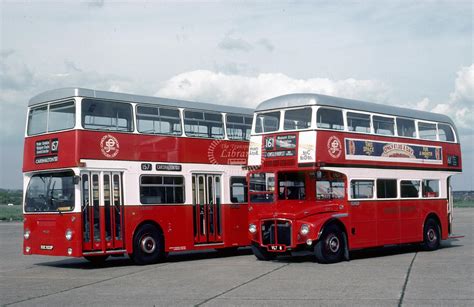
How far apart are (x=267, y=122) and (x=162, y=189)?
3297mm

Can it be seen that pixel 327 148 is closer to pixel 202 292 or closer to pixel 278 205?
pixel 278 205

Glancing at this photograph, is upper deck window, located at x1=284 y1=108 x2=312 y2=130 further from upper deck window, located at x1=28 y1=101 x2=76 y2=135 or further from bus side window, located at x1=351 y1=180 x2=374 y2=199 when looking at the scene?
upper deck window, located at x1=28 y1=101 x2=76 y2=135

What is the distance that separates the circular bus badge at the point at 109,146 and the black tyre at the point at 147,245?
82.3 inches

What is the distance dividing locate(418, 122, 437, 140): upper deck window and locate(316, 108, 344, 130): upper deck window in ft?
14.0

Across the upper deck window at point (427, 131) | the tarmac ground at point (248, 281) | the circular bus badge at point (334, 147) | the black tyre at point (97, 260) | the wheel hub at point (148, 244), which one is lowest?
the tarmac ground at point (248, 281)

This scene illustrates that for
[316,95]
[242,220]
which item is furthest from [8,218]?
[316,95]

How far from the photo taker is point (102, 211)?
1850 centimetres

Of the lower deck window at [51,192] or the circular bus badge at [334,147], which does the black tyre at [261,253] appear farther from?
the lower deck window at [51,192]

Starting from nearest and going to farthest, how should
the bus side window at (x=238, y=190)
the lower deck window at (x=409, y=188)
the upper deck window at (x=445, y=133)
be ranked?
the lower deck window at (x=409, y=188), the bus side window at (x=238, y=190), the upper deck window at (x=445, y=133)

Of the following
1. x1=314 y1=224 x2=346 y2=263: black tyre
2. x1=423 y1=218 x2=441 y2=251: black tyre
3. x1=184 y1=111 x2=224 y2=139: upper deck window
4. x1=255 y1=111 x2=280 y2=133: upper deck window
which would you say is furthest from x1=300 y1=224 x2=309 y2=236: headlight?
x1=423 y1=218 x2=441 y2=251: black tyre

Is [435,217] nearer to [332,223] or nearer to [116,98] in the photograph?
[332,223]

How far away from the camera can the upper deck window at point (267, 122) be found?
1945cm

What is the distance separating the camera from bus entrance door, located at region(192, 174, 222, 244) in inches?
826

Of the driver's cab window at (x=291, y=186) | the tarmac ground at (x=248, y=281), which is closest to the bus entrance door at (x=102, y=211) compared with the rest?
the tarmac ground at (x=248, y=281)
